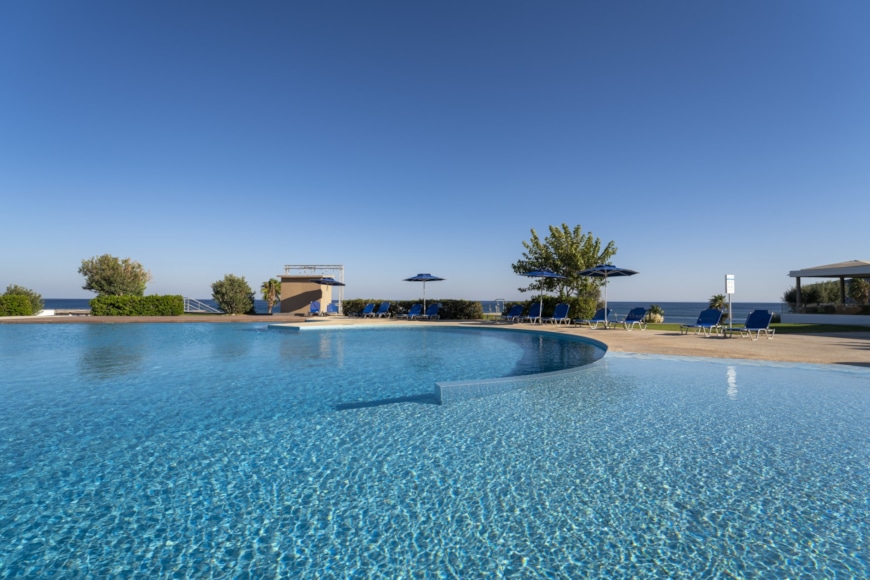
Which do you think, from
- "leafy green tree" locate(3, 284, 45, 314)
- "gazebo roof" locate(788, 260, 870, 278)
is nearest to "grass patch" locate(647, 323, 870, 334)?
"gazebo roof" locate(788, 260, 870, 278)

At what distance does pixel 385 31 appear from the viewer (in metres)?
15.1

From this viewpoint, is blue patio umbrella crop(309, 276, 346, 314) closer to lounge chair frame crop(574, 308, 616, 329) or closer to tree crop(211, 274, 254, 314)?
tree crop(211, 274, 254, 314)

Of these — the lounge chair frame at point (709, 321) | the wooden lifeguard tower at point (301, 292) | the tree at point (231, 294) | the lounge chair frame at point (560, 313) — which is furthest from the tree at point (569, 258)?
the tree at point (231, 294)

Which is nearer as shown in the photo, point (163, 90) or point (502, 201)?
point (163, 90)

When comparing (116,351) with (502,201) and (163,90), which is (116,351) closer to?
(163,90)

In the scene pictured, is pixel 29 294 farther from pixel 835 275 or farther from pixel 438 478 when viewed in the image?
pixel 835 275

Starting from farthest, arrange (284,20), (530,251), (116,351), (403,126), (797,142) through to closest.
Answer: (530,251) → (403,126) → (797,142) → (284,20) → (116,351)

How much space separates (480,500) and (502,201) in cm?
2133

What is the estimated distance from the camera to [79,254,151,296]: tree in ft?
84.6

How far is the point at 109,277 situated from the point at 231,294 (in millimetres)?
11371

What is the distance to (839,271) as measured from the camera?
16.1m

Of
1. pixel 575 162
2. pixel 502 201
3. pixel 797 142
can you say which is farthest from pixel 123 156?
pixel 797 142

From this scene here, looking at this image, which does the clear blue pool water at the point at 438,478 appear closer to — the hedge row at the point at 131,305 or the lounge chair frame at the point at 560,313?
the lounge chair frame at the point at 560,313

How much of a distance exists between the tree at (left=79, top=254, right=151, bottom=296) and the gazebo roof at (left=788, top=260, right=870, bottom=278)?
36.6 m
